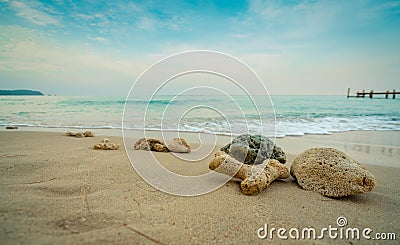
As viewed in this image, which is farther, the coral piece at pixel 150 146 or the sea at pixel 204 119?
the sea at pixel 204 119

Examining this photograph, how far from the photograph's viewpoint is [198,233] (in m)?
1.65

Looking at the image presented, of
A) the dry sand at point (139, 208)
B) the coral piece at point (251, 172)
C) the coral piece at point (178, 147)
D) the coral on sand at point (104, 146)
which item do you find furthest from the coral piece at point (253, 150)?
the coral on sand at point (104, 146)

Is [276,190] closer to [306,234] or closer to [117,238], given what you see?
[306,234]

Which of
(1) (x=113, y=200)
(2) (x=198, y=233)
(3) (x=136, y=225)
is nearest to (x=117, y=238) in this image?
(3) (x=136, y=225)

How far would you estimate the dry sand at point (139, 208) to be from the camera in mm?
1492

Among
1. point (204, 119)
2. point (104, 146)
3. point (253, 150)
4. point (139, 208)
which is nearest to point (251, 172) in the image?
point (253, 150)

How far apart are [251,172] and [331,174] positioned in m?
0.90

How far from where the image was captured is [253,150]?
3.36 meters

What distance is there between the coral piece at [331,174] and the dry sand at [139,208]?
12 cm

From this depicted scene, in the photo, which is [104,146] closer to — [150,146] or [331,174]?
[150,146]

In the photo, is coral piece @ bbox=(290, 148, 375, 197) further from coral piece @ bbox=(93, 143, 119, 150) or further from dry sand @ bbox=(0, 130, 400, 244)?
coral piece @ bbox=(93, 143, 119, 150)

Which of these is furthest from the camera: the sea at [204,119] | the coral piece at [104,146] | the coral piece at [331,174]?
the sea at [204,119]

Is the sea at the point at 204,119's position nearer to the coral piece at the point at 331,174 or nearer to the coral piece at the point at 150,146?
the coral piece at the point at 150,146

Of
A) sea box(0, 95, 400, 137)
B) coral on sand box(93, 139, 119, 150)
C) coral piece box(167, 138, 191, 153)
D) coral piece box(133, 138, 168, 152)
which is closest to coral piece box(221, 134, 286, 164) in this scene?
sea box(0, 95, 400, 137)
